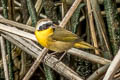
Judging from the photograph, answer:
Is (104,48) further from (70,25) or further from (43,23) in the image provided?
(43,23)

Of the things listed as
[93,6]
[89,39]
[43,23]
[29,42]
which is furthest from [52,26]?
[89,39]

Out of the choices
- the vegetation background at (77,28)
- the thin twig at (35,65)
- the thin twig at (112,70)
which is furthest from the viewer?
the vegetation background at (77,28)

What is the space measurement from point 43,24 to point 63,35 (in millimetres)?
261

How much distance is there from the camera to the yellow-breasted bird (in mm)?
3320

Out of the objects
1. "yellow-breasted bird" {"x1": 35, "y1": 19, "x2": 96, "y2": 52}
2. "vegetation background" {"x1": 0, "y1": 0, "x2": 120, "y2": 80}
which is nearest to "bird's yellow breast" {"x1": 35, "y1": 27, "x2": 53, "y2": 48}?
"yellow-breasted bird" {"x1": 35, "y1": 19, "x2": 96, "y2": 52}

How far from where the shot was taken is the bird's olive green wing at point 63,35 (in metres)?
3.40

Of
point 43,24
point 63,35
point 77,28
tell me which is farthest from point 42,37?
point 77,28

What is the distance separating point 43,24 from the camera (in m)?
3.30

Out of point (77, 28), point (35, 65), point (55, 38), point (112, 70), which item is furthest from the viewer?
point (77, 28)

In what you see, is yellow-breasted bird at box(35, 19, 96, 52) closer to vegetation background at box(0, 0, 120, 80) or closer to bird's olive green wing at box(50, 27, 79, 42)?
bird's olive green wing at box(50, 27, 79, 42)

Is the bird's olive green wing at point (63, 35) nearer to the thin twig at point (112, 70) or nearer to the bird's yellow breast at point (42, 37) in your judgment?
the bird's yellow breast at point (42, 37)

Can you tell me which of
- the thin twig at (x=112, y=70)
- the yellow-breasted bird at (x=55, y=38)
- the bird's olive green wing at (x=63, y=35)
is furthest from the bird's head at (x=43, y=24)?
the thin twig at (x=112, y=70)

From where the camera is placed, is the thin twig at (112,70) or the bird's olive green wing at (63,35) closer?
the thin twig at (112,70)

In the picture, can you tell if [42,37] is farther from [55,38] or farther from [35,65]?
[35,65]
